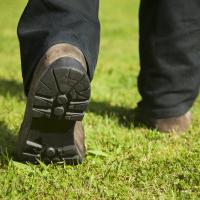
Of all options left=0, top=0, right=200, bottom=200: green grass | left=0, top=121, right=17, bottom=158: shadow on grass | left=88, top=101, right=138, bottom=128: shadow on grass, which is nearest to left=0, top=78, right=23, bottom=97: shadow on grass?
left=0, top=0, right=200, bottom=200: green grass

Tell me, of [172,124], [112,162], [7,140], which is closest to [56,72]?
[112,162]

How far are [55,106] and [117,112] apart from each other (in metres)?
1.50

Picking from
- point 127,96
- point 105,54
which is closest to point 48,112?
point 127,96

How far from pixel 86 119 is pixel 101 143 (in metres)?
0.55

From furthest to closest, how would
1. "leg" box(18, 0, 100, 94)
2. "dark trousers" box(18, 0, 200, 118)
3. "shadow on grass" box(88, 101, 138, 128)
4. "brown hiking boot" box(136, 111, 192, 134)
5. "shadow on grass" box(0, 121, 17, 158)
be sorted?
"shadow on grass" box(88, 101, 138, 128) → "brown hiking boot" box(136, 111, 192, 134) → "dark trousers" box(18, 0, 200, 118) → "shadow on grass" box(0, 121, 17, 158) → "leg" box(18, 0, 100, 94)

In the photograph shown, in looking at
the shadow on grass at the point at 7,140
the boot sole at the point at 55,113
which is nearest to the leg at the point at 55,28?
the boot sole at the point at 55,113

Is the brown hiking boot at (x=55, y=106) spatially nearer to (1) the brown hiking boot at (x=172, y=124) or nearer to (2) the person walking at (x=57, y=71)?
(2) the person walking at (x=57, y=71)

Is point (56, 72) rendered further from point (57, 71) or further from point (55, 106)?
point (55, 106)

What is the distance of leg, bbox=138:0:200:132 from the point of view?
2.85m

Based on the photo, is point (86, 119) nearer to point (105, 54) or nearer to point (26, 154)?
point (26, 154)

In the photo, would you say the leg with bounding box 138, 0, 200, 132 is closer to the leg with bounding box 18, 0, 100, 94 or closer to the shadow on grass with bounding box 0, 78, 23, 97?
the leg with bounding box 18, 0, 100, 94

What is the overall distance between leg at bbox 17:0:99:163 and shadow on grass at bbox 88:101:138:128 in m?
0.92

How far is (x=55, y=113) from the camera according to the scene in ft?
6.84

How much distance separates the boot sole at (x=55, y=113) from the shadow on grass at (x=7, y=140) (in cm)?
23
